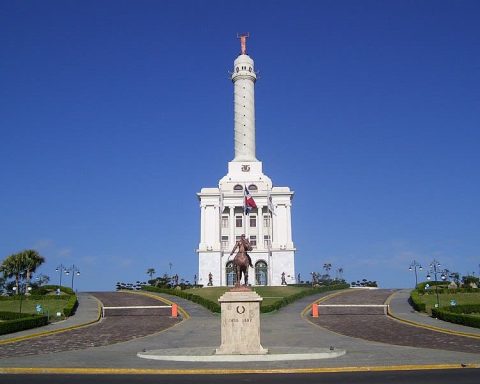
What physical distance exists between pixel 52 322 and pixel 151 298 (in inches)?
768

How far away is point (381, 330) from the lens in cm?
3359

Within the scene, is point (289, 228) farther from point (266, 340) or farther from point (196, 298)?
point (266, 340)

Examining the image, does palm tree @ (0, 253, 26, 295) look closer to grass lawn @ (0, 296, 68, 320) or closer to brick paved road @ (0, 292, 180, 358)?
grass lawn @ (0, 296, 68, 320)

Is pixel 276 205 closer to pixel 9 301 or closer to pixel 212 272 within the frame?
pixel 212 272

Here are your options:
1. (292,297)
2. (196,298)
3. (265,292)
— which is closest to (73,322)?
(196,298)

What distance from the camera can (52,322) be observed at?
4019 cm

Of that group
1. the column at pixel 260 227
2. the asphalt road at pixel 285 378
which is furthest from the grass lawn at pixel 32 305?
the column at pixel 260 227

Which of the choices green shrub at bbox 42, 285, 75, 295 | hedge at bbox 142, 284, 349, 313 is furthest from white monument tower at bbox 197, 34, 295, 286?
green shrub at bbox 42, 285, 75, 295

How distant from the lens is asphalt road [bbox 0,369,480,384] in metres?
15.2

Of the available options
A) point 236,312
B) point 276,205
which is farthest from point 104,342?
point 276,205

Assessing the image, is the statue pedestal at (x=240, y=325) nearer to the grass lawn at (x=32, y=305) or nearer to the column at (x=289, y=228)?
the grass lawn at (x=32, y=305)

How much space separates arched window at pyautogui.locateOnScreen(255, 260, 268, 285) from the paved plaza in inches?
1172

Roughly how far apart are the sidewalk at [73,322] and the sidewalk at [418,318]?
24.6 m

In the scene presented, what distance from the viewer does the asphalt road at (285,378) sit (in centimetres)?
1518
